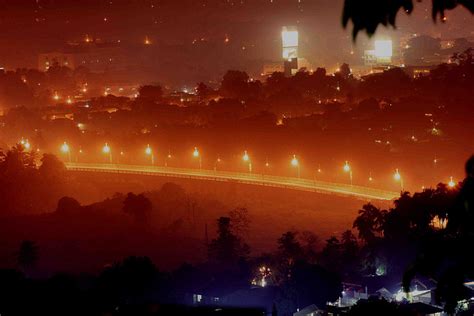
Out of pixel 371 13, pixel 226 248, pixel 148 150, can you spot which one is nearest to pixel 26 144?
pixel 148 150

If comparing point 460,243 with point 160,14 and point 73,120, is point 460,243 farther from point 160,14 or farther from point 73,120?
point 160,14

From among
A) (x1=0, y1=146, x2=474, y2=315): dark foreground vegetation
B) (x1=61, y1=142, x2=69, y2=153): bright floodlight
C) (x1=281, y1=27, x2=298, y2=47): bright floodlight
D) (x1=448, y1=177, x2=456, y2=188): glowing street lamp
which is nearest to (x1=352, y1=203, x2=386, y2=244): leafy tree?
(x1=0, y1=146, x2=474, y2=315): dark foreground vegetation

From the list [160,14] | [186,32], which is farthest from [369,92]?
[160,14]

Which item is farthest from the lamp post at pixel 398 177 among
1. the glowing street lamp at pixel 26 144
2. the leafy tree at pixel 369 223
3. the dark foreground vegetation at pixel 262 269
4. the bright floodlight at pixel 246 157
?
the glowing street lamp at pixel 26 144

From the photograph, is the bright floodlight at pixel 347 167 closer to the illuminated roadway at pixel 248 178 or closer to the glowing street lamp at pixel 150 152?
the illuminated roadway at pixel 248 178

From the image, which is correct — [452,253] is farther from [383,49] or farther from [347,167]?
[383,49]

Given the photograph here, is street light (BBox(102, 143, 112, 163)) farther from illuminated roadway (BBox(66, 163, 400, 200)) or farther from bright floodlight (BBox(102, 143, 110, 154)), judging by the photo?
illuminated roadway (BBox(66, 163, 400, 200))
